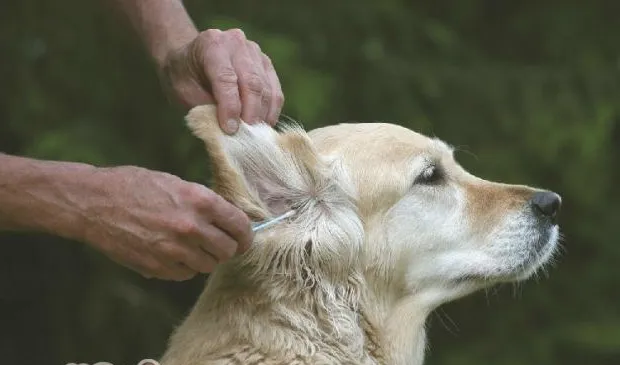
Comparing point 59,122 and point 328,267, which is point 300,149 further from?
point 59,122

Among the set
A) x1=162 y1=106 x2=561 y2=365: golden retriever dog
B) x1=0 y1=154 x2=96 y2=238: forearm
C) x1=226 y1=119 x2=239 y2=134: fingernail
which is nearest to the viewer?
x1=0 y1=154 x2=96 y2=238: forearm

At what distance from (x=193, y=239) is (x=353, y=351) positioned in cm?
90

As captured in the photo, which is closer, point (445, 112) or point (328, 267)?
point (328, 267)

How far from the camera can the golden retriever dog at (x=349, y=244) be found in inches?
144

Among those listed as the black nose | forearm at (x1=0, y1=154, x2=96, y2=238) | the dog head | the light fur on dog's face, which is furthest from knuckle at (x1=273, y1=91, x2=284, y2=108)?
the black nose

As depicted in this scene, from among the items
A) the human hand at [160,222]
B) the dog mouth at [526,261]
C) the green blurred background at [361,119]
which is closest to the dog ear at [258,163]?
the human hand at [160,222]

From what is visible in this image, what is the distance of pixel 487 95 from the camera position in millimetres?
7340

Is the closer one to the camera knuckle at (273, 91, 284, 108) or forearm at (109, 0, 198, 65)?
knuckle at (273, 91, 284, 108)

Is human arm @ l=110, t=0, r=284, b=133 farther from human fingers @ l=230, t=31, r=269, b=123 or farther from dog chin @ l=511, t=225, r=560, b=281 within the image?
dog chin @ l=511, t=225, r=560, b=281

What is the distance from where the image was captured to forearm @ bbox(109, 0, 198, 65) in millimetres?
4387

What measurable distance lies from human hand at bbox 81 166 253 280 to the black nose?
140 centimetres

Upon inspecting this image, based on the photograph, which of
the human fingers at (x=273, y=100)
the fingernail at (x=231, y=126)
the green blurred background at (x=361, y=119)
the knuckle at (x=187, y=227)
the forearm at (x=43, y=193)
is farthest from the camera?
the green blurred background at (x=361, y=119)

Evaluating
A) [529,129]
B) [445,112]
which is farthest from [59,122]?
[529,129]

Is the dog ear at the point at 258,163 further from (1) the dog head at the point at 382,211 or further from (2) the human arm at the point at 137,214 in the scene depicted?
(2) the human arm at the point at 137,214
